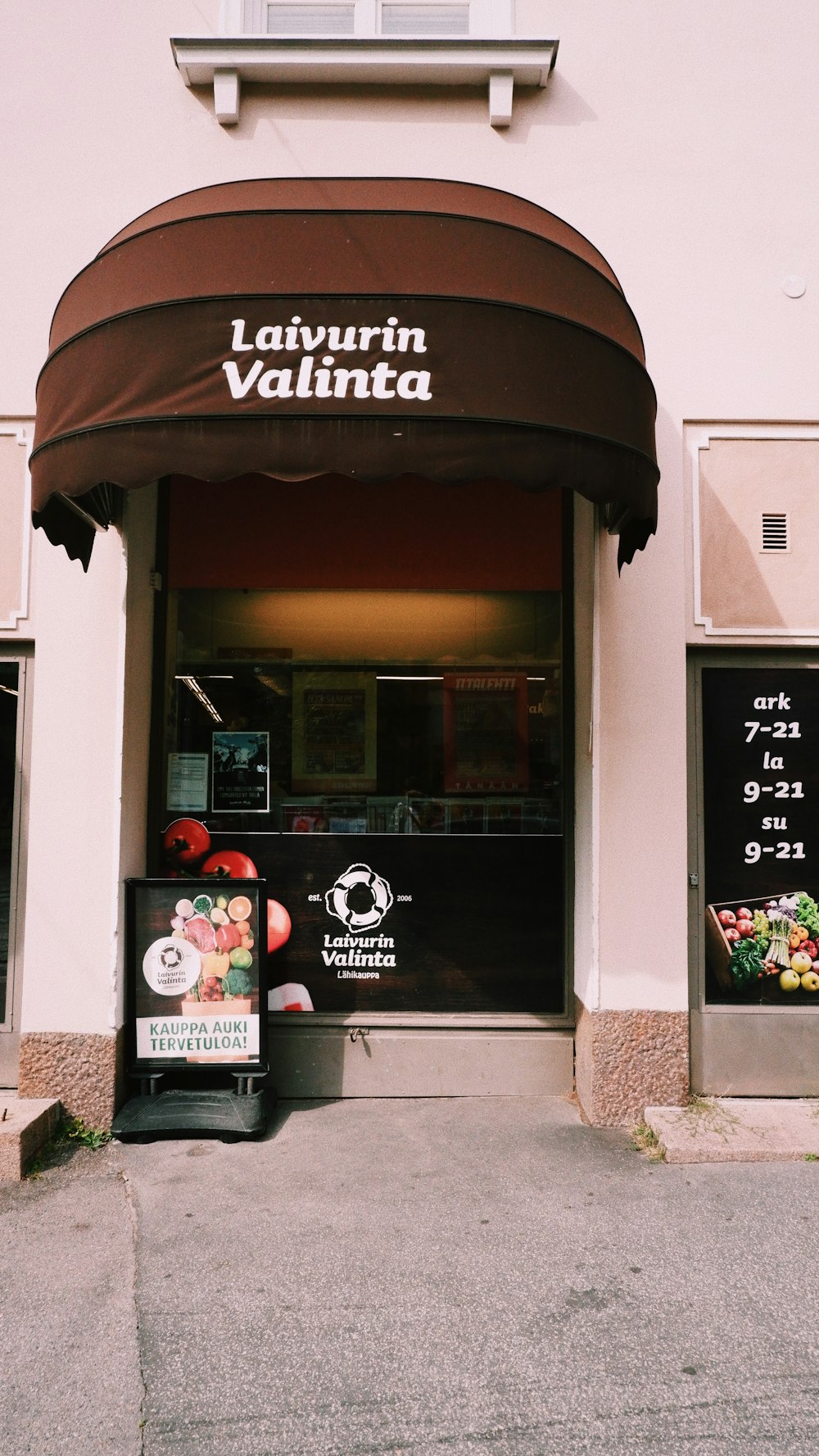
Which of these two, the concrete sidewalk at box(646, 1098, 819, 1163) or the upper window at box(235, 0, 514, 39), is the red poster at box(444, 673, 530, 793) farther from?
the upper window at box(235, 0, 514, 39)

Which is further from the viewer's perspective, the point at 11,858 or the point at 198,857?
the point at 198,857

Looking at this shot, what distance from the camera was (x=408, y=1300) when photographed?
301 centimetres

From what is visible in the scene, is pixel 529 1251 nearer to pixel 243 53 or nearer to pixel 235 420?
pixel 235 420

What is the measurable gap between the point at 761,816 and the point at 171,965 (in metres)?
3.40

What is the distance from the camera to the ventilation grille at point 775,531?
15.3 feet

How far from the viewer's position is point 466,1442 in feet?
7.84

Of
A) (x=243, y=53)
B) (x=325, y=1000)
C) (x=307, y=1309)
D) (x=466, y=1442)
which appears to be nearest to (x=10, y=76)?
(x=243, y=53)

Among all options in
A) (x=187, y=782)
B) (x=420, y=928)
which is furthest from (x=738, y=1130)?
(x=187, y=782)

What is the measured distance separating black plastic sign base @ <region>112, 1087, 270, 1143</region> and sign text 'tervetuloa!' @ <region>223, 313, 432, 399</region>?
346 centimetres

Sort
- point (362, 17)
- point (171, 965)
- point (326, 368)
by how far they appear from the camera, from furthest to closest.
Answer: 1. point (362, 17)
2. point (171, 965)
3. point (326, 368)

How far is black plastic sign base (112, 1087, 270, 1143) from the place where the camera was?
4.24 metres

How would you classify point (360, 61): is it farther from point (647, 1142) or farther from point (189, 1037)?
point (647, 1142)

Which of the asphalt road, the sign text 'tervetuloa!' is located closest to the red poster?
the asphalt road

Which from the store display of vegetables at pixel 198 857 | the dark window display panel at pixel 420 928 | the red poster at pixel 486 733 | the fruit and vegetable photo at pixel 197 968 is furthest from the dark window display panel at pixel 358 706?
the fruit and vegetable photo at pixel 197 968
